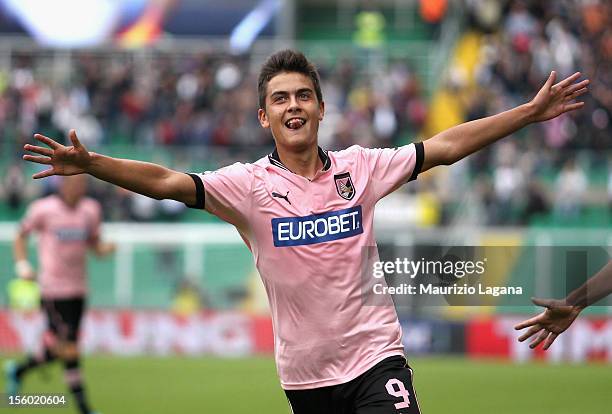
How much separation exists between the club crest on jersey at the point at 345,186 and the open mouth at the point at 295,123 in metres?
0.36

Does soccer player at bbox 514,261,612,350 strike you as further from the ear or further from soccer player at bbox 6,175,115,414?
soccer player at bbox 6,175,115,414

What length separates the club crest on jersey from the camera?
667 cm

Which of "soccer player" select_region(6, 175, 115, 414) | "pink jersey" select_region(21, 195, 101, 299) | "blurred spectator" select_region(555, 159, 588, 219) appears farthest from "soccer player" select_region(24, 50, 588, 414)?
"blurred spectator" select_region(555, 159, 588, 219)

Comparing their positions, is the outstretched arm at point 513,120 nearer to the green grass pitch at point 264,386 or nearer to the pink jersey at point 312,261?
the pink jersey at point 312,261

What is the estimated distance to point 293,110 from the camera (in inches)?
260

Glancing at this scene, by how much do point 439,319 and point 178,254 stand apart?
534cm

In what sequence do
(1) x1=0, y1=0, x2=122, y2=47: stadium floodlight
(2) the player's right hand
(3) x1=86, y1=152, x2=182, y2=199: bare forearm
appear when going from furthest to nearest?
1. (1) x1=0, y1=0, x2=122, y2=47: stadium floodlight
2. (3) x1=86, y1=152, x2=182, y2=199: bare forearm
3. (2) the player's right hand

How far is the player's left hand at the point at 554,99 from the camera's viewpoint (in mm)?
6613

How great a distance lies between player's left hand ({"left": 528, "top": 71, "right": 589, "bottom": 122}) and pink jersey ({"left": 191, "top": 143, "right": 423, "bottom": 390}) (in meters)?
1.05

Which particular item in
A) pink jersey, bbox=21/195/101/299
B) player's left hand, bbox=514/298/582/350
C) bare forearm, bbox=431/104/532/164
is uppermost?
bare forearm, bbox=431/104/532/164

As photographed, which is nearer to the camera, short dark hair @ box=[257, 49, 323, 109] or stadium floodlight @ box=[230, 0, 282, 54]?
short dark hair @ box=[257, 49, 323, 109]

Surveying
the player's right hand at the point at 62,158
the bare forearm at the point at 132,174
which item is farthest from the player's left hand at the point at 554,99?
the player's right hand at the point at 62,158

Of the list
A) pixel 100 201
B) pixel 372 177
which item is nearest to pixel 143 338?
pixel 100 201

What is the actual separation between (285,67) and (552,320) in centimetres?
204
